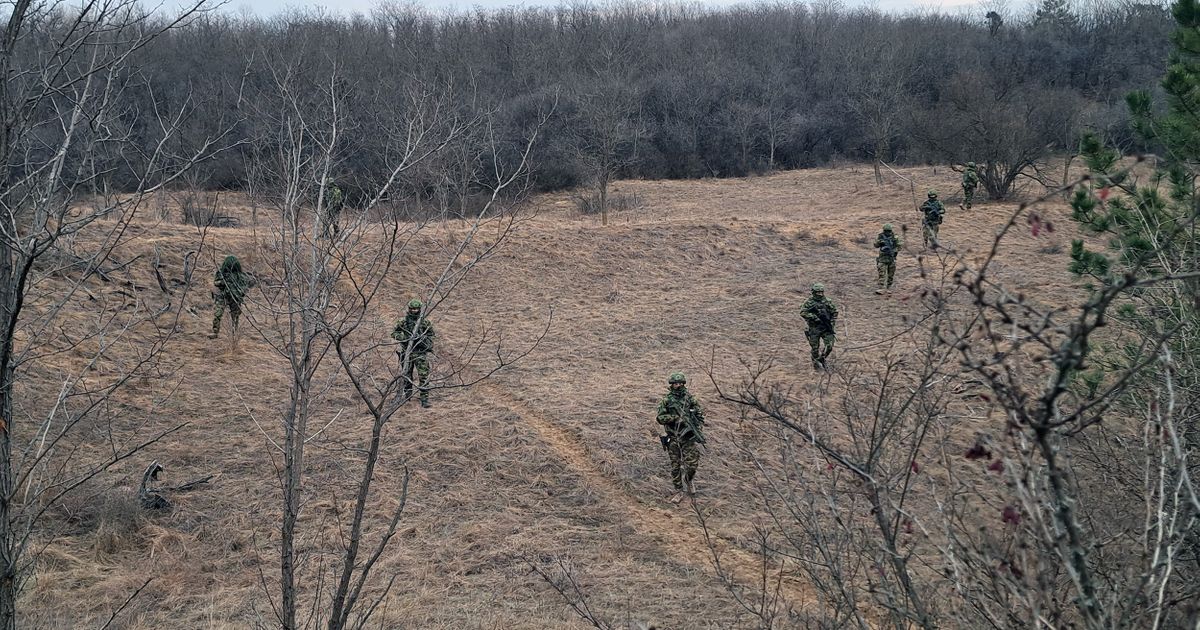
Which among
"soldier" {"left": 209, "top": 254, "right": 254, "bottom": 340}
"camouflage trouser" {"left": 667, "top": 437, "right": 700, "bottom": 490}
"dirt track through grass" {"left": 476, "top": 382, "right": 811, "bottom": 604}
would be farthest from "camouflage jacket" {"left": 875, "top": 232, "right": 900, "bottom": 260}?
"soldier" {"left": 209, "top": 254, "right": 254, "bottom": 340}

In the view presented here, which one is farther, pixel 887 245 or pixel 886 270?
pixel 886 270

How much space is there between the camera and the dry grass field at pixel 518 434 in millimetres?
8086

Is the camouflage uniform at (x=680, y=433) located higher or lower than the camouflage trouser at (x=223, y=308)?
lower

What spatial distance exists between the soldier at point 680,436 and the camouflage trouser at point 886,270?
29.0ft

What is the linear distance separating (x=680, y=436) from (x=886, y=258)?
9.17 m

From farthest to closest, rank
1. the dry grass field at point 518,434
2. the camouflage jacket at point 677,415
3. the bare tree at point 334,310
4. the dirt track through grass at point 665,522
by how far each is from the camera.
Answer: the camouflage jacket at point 677,415 < the dirt track through grass at point 665,522 < the dry grass field at point 518,434 < the bare tree at point 334,310

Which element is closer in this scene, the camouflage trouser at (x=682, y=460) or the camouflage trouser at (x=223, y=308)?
the camouflage trouser at (x=682, y=460)

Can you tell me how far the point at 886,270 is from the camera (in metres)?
17.8

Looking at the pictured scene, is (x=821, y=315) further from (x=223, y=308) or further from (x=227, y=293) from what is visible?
(x=223, y=308)

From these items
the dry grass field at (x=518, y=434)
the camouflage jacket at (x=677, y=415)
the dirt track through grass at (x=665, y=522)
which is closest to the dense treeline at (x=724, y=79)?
the dry grass field at (x=518, y=434)

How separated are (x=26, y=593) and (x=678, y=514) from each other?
6.05 m

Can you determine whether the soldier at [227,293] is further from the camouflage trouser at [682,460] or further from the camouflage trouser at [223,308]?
the camouflage trouser at [682,460]

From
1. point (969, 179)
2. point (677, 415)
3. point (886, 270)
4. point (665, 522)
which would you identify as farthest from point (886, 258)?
point (665, 522)

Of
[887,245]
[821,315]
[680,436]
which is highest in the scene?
[887,245]
